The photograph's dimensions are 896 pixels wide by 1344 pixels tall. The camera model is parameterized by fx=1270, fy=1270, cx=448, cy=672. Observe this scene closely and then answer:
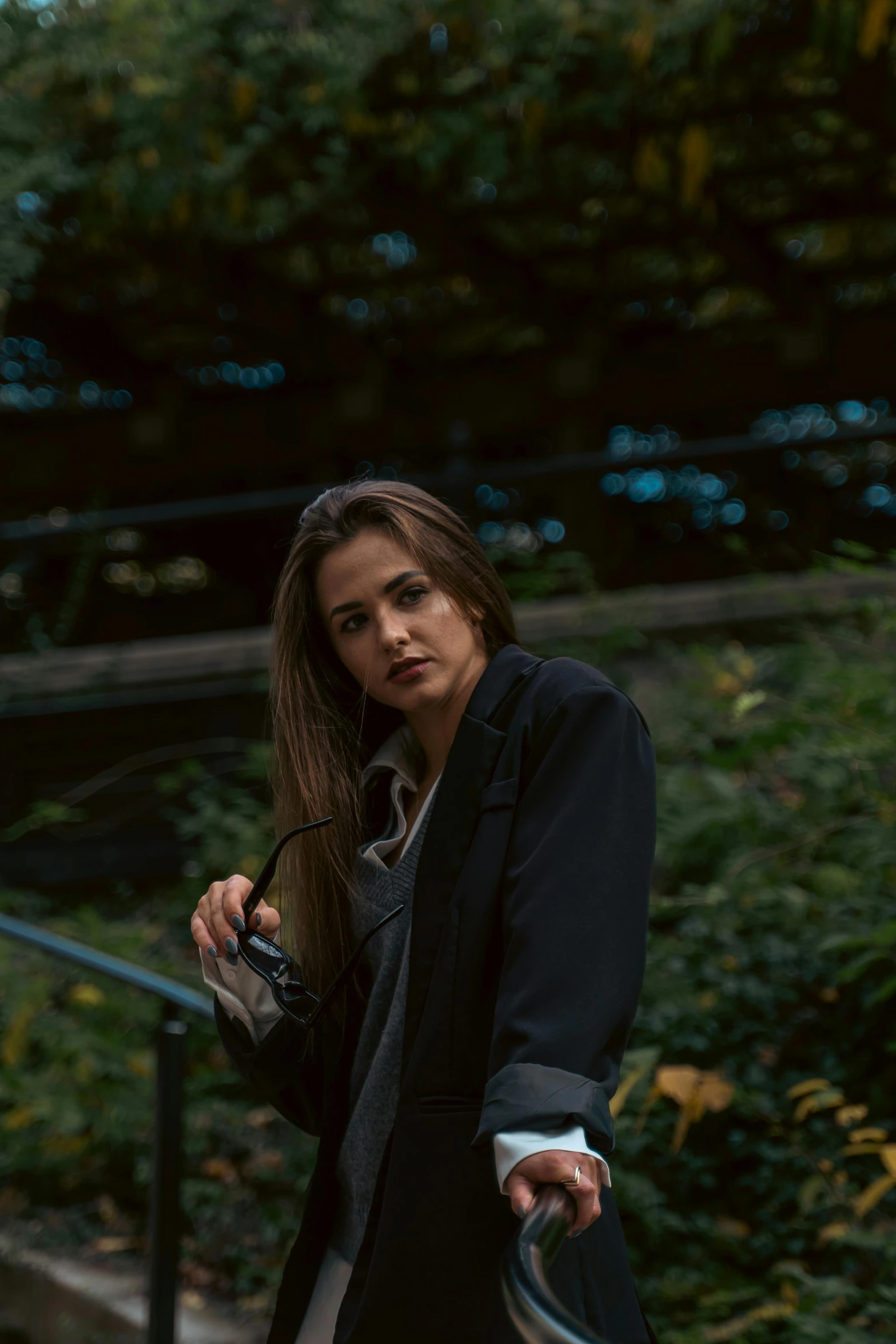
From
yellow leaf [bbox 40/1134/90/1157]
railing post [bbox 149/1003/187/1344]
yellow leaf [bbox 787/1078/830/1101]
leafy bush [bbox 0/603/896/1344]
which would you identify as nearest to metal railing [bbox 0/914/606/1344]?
railing post [bbox 149/1003/187/1344]

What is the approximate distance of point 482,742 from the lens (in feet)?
4.63

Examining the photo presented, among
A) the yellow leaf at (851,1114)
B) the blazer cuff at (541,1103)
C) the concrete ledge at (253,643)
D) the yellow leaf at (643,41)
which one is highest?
the yellow leaf at (643,41)

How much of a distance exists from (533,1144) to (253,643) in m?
5.79

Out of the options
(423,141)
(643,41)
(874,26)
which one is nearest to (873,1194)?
(874,26)

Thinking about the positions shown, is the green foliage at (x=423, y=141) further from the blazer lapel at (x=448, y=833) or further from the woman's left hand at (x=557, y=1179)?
the woman's left hand at (x=557, y=1179)

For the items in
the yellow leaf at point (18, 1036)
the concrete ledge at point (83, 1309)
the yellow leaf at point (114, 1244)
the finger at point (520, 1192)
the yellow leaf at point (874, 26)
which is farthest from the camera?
the yellow leaf at point (874, 26)

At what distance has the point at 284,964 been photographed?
1.51m

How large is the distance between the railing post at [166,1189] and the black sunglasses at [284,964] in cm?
151

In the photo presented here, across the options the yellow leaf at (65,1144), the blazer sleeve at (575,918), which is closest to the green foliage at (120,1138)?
the yellow leaf at (65,1144)

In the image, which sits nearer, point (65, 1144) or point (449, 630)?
point (449, 630)

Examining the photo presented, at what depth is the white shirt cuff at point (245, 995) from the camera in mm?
1589

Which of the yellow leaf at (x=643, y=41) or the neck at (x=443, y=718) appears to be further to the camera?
the yellow leaf at (x=643, y=41)

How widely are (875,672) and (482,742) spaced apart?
3.48 metres

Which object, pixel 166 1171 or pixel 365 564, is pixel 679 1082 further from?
pixel 365 564
